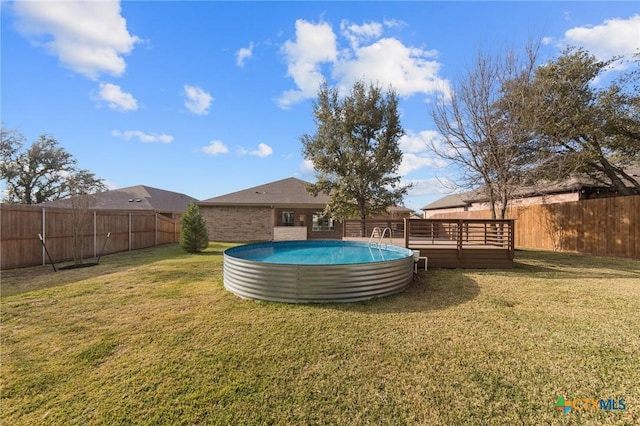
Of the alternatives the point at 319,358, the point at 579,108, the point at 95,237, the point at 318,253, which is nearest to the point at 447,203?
the point at 579,108

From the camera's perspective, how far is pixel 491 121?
1265 cm

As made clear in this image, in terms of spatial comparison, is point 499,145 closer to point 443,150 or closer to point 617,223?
point 443,150

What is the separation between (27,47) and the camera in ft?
29.9

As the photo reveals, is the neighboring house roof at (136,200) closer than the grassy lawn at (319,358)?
No

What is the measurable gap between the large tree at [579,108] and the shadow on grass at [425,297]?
9.32 meters

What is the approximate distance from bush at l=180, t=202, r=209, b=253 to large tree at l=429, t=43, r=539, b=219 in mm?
12869

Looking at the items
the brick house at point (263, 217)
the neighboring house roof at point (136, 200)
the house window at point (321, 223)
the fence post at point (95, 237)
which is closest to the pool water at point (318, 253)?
the fence post at point (95, 237)

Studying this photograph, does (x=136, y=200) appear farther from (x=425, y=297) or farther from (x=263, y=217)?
(x=425, y=297)

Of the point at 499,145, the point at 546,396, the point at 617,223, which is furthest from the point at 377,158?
the point at 546,396

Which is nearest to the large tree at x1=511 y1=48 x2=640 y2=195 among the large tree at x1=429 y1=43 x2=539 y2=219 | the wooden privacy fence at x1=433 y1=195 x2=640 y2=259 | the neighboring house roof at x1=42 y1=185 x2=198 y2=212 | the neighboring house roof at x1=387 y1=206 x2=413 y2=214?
the large tree at x1=429 y1=43 x2=539 y2=219

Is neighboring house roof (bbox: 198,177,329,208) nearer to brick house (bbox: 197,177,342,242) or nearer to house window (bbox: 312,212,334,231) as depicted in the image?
brick house (bbox: 197,177,342,242)

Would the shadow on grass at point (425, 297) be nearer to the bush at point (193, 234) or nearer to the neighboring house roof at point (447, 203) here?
the bush at point (193, 234)

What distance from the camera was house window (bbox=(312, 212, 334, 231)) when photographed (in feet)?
67.9

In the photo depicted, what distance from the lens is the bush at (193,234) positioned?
1341 cm
